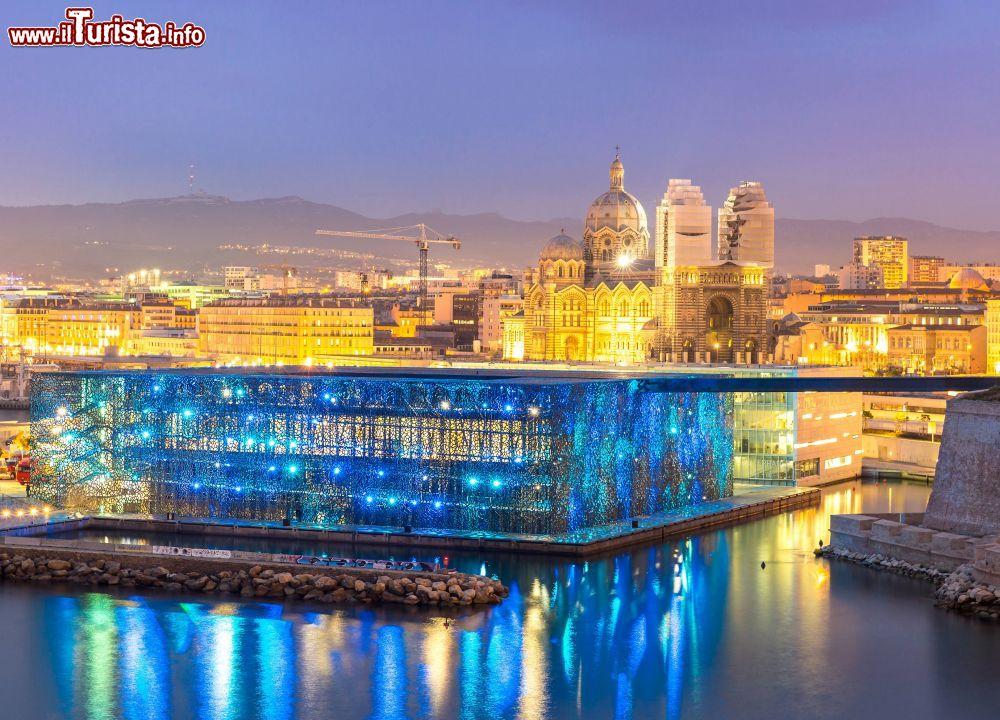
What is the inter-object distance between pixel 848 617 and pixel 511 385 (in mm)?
9044

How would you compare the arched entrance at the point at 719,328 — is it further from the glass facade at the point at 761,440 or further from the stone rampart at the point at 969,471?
the stone rampart at the point at 969,471

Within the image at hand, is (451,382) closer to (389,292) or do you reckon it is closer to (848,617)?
(848,617)

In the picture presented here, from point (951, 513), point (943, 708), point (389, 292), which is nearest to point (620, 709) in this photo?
point (943, 708)

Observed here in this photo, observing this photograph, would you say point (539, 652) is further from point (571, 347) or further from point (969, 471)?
point (571, 347)

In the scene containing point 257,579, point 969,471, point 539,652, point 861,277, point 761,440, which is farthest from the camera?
point 861,277

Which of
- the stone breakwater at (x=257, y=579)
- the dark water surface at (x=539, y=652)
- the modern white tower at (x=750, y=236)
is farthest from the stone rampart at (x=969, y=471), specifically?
the modern white tower at (x=750, y=236)

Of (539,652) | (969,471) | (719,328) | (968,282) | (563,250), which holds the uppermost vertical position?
(968,282)

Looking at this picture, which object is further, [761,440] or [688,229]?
[688,229]

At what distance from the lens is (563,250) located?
252 ft

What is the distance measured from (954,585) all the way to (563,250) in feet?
154

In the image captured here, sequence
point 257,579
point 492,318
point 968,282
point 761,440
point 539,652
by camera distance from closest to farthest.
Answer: point 539,652 < point 257,579 < point 761,440 < point 492,318 < point 968,282

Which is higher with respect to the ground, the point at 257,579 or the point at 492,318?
the point at 492,318

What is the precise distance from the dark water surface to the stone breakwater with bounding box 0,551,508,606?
1.84ft

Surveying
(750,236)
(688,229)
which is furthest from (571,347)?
(750,236)
